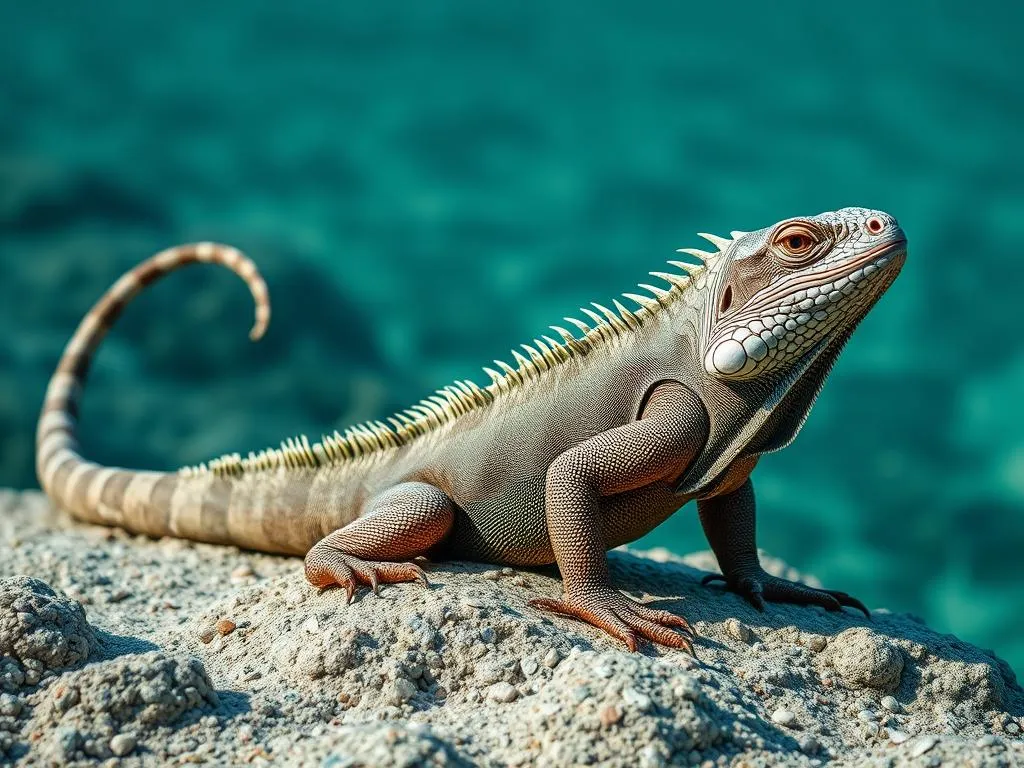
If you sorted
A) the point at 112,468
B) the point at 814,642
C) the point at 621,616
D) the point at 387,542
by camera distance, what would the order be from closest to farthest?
the point at 621,616
the point at 814,642
the point at 387,542
the point at 112,468

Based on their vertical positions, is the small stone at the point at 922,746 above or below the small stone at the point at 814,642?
below

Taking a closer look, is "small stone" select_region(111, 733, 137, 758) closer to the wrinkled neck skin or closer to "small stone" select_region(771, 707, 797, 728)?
"small stone" select_region(771, 707, 797, 728)

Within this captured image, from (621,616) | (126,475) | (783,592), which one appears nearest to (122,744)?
(621,616)

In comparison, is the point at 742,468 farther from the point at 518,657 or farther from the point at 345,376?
the point at 345,376

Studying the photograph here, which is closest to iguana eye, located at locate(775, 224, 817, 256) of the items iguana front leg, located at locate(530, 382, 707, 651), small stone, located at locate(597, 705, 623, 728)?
iguana front leg, located at locate(530, 382, 707, 651)

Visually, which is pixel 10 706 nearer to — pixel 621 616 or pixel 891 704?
pixel 621 616

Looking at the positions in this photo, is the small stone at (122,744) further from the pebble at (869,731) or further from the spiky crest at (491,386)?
the pebble at (869,731)

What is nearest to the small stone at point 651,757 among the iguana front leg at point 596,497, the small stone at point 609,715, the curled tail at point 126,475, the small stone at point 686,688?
the small stone at point 609,715
